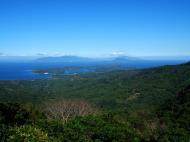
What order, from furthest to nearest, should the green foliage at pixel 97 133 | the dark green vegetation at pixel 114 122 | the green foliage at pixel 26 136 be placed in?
the green foliage at pixel 97 133, the dark green vegetation at pixel 114 122, the green foliage at pixel 26 136

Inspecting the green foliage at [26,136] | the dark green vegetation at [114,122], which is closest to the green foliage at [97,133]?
the dark green vegetation at [114,122]

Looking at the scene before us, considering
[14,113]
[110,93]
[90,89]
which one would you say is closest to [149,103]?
[110,93]

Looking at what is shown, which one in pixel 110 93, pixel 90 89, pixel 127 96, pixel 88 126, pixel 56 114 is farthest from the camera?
pixel 90 89

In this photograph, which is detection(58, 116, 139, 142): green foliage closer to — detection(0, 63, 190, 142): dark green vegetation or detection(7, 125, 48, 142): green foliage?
detection(0, 63, 190, 142): dark green vegetation

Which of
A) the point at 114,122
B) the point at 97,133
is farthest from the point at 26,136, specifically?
the point at 114,122

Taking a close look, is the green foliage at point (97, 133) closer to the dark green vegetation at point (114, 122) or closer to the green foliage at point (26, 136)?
the dark green vegetation at point (114, 122)

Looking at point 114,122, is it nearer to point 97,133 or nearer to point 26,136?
point 97,133

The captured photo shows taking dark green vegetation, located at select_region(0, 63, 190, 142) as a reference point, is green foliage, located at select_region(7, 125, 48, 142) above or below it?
above

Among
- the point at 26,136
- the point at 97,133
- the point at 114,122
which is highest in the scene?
the point at 26,136

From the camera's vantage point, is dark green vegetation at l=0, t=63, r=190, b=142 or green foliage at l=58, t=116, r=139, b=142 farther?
green foliage at l=58, t=116, r=139, b=142

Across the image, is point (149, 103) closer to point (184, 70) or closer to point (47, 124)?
point (184, 70)

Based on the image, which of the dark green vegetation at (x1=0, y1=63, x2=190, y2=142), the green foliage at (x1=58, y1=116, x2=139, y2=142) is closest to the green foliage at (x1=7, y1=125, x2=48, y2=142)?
the dark green vegetation at (x1=0, y1=63, x2=190, y2=142)
